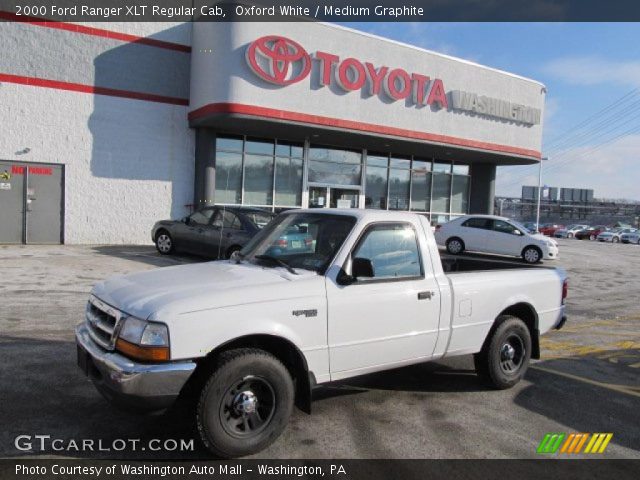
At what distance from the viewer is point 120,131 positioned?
1688cm

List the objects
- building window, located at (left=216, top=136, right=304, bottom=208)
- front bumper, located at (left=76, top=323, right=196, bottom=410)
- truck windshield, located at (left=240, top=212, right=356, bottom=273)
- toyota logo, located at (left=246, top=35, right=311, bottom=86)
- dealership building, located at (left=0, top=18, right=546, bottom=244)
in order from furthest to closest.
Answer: building window, located at (left=216, top=136, right=304, bottom=208) → toyota logo, located at (left=246, top=35, right=311, bottom=86) → dealership building, located at (left=0, top=18, right=546, bottom=244) → truck windshield, located at (left=240, top=212, right=356, bottom=273) → front bumper, located at (left=76, top=323, right=196, bottom=410)

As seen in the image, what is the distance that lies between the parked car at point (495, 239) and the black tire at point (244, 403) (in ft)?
55.2

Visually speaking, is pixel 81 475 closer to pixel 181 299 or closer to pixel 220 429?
pixel 220 429

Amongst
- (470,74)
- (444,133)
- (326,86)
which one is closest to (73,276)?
(326,86)

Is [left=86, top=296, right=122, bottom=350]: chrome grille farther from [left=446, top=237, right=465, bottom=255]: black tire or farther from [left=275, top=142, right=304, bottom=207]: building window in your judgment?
[left=446, top=237, right=465, bottom=255]: black tire

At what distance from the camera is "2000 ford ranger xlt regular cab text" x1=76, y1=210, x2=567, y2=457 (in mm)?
3447

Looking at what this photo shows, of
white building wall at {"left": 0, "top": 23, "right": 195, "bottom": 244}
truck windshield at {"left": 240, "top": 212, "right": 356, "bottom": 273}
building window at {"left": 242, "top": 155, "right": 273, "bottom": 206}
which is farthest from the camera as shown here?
building window at {"left": 242, "top": 155, "right": 273, "bottom": 206}

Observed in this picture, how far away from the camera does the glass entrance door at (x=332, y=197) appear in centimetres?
2091

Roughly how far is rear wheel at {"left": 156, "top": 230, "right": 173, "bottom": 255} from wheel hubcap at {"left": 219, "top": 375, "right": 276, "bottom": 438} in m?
11.0

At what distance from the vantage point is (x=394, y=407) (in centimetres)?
473

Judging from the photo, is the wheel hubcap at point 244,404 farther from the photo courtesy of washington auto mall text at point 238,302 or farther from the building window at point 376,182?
the building window at point 376,182

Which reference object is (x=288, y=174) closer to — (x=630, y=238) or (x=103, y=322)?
(x=103, y=322)

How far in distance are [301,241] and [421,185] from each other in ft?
65.5

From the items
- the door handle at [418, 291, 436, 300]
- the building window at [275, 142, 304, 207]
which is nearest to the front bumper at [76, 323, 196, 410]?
the door handle at [418, 291, 436, 300]
